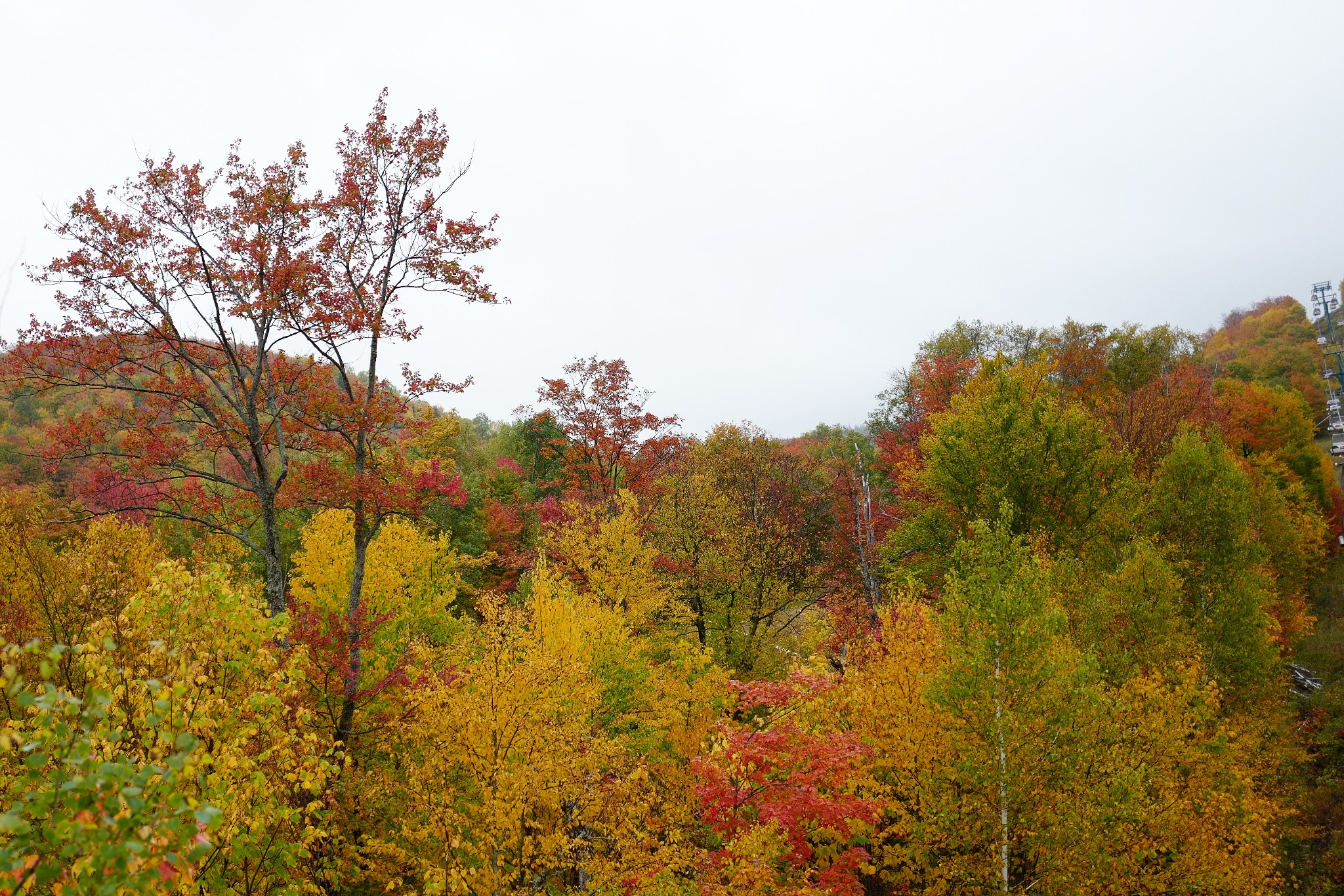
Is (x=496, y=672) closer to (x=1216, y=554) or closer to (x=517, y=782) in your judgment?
(x=517, y=782)

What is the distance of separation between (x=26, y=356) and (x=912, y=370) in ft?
144

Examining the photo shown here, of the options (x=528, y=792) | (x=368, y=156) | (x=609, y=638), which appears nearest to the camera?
(x=528, y=792)

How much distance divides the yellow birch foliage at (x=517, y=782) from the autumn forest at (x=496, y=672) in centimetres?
11

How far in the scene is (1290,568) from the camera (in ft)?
104

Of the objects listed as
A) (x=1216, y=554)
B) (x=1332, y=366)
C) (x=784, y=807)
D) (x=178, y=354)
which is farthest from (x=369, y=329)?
(x=1332, y=366)

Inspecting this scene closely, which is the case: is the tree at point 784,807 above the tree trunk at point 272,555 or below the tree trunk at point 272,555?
below

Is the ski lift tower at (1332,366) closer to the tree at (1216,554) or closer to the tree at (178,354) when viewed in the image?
the tree at (1216,554)

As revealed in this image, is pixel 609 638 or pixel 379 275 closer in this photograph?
pixel 379 275

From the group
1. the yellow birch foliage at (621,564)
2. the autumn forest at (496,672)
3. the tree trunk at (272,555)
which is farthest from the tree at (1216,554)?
the tree trunk at (272,555)

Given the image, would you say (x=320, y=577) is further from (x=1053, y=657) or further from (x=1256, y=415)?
(x=1256, y=415)

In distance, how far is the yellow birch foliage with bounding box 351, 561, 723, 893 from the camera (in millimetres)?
10789

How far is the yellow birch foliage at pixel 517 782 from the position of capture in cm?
1079

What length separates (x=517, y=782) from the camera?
1048cm

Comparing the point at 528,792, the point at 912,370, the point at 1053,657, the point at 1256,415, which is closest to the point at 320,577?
the point at 528,792
